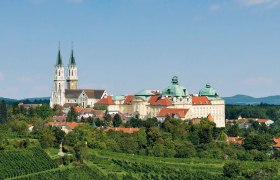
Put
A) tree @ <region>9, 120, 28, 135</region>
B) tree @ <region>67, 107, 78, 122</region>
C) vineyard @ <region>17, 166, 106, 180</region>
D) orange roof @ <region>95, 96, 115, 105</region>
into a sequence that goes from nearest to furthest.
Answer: vineyard @ <region>17, 166, 106, 180</region> → tree @ <region>9, 120, 28, 135</region> → tree @ <region>67, 107, 78, 122</region> → orange roof @ <region>95, 96, 115, 105</region>

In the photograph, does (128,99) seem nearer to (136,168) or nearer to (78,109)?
(78,109)

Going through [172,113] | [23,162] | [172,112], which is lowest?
[23,162]

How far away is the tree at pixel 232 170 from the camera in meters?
51.9

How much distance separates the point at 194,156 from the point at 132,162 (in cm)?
782

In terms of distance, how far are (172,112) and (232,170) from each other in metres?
32.6

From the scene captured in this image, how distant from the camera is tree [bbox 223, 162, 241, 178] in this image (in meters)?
51.9

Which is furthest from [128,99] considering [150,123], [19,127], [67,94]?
[19,127]

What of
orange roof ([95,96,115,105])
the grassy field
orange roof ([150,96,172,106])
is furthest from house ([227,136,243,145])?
orange roof ([95,96,115,105])

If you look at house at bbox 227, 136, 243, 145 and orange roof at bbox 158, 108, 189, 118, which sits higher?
orange roof at bbox 158, 108, 189, 118

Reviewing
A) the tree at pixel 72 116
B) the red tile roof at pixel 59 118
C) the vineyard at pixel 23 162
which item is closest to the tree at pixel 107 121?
the tree at pixel 72 116

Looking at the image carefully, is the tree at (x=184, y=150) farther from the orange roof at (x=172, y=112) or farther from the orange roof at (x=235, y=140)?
the orange roof at (x=172, y=112)

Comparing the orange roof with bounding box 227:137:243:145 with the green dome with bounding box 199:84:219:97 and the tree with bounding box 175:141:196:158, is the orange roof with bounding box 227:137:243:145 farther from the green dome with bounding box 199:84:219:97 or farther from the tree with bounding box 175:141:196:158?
the green dome with bounding box 199:84:219:97

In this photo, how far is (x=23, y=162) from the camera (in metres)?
48.6

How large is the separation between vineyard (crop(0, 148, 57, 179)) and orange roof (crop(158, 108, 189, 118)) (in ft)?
111
